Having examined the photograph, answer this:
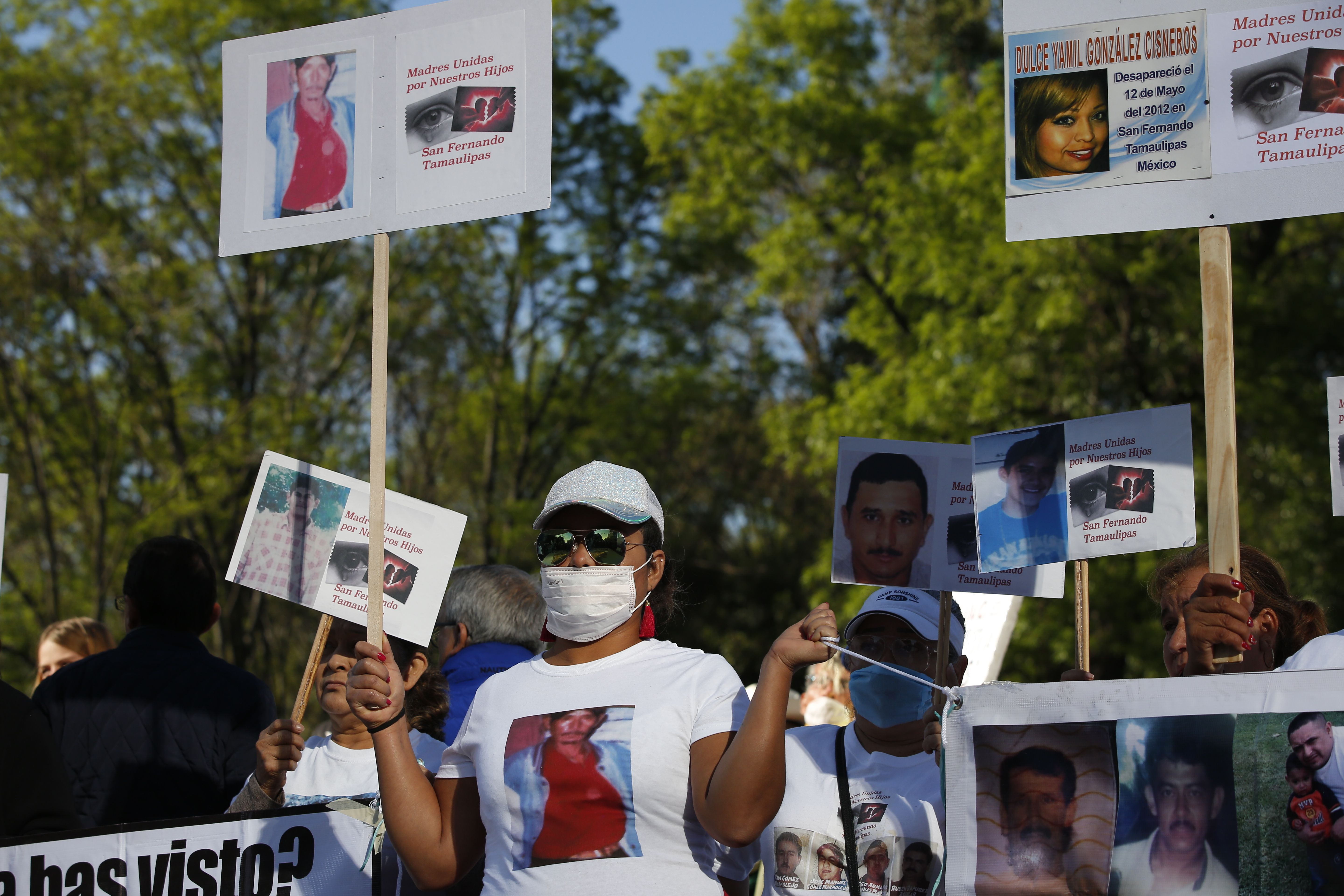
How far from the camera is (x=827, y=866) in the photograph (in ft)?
9.23

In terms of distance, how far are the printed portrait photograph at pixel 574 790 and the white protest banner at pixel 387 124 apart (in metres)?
1.21

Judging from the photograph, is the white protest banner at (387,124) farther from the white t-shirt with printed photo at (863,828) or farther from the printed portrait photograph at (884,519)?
the white t-shirt with printed photo at (863,828)

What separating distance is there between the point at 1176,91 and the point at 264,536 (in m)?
2.57

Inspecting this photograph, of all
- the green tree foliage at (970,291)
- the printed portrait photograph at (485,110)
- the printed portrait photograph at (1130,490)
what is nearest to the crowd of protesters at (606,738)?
the printed portrait photograph at (1130,490)

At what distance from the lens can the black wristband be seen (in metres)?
2.76

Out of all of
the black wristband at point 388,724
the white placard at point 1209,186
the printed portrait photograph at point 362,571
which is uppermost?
the white placard at point 1209,186

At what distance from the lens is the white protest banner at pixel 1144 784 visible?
230cm

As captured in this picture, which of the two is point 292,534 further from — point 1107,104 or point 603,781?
point 1107,104

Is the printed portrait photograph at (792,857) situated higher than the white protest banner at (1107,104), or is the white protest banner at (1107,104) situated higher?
the white protest banner at (1107,104)

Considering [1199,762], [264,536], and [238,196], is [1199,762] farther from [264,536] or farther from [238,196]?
[238,196]

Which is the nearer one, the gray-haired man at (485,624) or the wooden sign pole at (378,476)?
the wooden sign pole at (378,476)

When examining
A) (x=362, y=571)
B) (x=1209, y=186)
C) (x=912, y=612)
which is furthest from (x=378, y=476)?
(x=1209, y=186)

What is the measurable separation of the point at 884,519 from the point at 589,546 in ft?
3.78

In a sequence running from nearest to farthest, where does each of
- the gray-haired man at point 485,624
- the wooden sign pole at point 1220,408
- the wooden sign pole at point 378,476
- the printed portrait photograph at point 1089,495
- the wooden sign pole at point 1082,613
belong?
the wooden sign pole at point 1220,408, the wooden sign pole at point 378,476, the printed portrait photograph at point 1089,495, the wooden sign pole at point 1082,613, the gray-haired man at point 485,624
